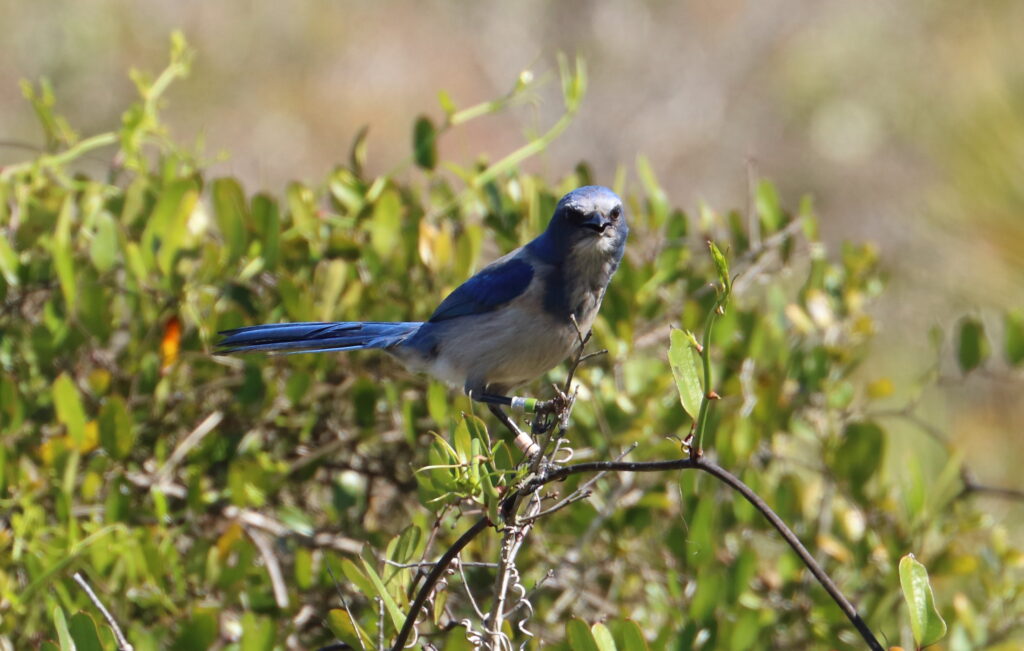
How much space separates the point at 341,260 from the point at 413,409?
0.38m

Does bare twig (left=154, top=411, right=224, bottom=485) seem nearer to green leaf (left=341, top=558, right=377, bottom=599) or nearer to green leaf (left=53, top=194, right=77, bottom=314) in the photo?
green leaf (left=53, top=194, right=77, bottom=314)

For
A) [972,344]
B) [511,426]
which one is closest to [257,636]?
[511,426]

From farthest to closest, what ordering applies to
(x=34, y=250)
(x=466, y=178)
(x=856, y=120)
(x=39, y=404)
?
(x=856, y=120) → (x=466, y=178) → (x=34, y=250) → (x=39, y=404)

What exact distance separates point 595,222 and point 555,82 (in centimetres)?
793

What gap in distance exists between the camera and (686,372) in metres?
1.45

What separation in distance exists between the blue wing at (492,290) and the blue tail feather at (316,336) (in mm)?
87

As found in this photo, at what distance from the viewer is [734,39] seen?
36.2ft

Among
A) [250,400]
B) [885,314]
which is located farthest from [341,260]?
[885,314]

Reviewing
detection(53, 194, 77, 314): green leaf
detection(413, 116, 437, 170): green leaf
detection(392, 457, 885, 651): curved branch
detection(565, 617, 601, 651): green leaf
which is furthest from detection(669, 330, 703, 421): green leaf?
detection(413, 116, 437, 170): green leaf

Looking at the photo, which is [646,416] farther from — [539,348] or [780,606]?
[780,606]

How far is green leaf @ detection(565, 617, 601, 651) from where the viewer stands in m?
1.64

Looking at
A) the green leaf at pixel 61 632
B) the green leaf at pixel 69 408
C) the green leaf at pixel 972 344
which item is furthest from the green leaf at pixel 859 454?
the green leaf at pixel 61 632

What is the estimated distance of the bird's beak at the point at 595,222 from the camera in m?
2.68

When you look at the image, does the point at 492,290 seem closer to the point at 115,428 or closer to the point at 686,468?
the point at 115,428
